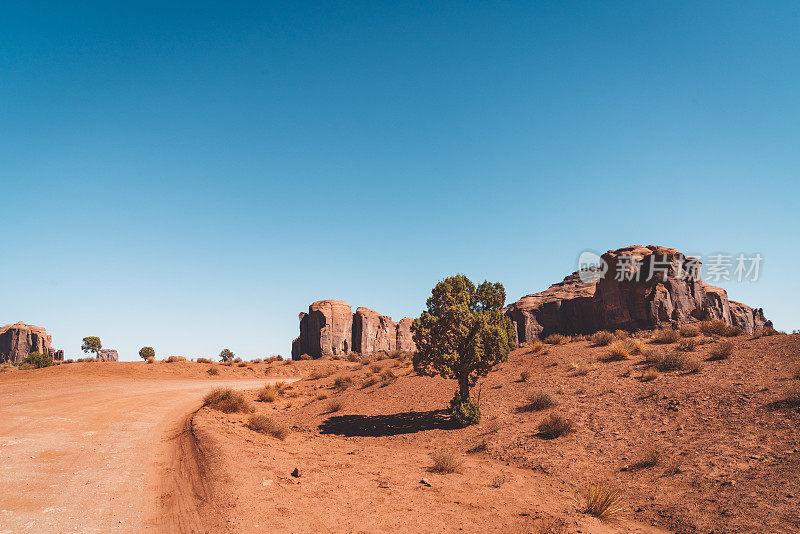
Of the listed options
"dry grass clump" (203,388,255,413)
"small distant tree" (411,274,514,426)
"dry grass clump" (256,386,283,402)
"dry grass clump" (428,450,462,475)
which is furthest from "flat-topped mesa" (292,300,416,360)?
"dry grass clump" (428,450,462,475)

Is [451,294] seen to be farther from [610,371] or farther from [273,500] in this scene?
[273,500]

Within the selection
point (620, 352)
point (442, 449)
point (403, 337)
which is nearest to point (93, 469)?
point (442, 449)

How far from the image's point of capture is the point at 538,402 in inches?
572

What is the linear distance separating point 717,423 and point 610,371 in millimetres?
6473

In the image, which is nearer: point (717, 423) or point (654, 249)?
point (717, 423)

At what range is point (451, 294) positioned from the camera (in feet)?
51.7

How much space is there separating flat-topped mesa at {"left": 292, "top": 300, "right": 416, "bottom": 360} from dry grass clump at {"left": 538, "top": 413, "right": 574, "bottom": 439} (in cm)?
6303

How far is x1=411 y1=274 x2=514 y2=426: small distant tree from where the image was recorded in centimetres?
1488

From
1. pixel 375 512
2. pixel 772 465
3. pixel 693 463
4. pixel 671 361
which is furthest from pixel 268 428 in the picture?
pixel 671 361

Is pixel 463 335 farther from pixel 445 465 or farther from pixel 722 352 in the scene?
pixel 722 352

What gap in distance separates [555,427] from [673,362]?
Result: 7.06 meters

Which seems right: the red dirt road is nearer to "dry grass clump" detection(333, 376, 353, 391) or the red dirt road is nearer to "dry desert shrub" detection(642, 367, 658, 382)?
"dry grass clump" detection(333, 376, 353, 391)

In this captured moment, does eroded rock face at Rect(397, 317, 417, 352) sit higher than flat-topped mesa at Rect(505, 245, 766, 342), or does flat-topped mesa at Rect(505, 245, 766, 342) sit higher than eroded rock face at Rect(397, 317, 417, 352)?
flat-topped mesa at Rect(505, 245, 766, 342)

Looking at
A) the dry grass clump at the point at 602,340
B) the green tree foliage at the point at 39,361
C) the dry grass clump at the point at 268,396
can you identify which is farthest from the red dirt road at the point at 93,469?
the green tree foliage at the point at 39,361
